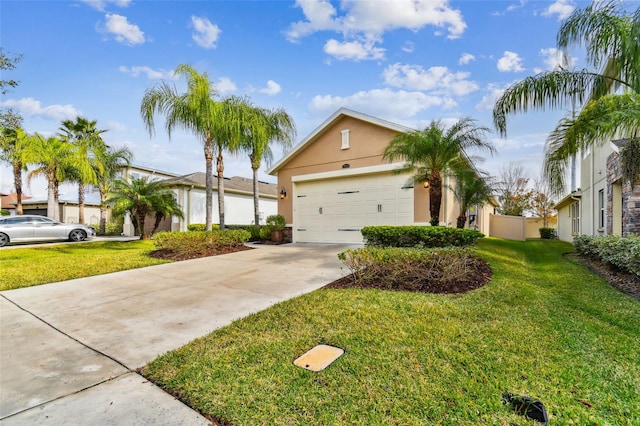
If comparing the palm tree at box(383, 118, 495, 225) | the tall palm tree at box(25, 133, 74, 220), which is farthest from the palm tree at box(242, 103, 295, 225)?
the tall palm tree at box(25, 133, 74, 220)

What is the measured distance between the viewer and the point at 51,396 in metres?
2.54

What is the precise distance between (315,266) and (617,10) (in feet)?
25.9

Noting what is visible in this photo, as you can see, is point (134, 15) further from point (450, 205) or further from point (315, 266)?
point (450, 205)

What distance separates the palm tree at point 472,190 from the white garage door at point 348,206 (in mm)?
1906

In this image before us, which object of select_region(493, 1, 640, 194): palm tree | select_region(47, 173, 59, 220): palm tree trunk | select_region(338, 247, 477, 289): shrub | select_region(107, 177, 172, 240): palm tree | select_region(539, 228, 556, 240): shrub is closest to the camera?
select_region(493, 1, 640, 194): palm tree

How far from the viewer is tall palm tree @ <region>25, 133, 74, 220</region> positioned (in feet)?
59.7

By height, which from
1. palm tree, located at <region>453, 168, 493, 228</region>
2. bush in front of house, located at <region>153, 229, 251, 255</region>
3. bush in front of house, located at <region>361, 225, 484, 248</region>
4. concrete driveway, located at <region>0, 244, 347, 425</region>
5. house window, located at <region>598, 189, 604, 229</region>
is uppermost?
palm tree, located at <region>453, 168, 493, 228</region>

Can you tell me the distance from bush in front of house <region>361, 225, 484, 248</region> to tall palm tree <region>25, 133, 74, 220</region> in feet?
66.8

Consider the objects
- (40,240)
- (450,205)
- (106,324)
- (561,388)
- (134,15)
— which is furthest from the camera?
(40,240)

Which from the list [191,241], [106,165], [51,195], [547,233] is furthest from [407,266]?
[547,233]

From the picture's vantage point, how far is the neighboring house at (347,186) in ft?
38.3

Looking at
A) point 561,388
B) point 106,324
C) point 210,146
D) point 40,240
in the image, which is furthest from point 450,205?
point 40,240

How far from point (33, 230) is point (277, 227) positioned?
11.8 metres

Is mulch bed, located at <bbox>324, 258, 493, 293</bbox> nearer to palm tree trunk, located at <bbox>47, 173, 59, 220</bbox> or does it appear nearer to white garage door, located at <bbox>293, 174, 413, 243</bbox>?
white garage door, located at <bbox>293, 174, 413, 243</bbox>
